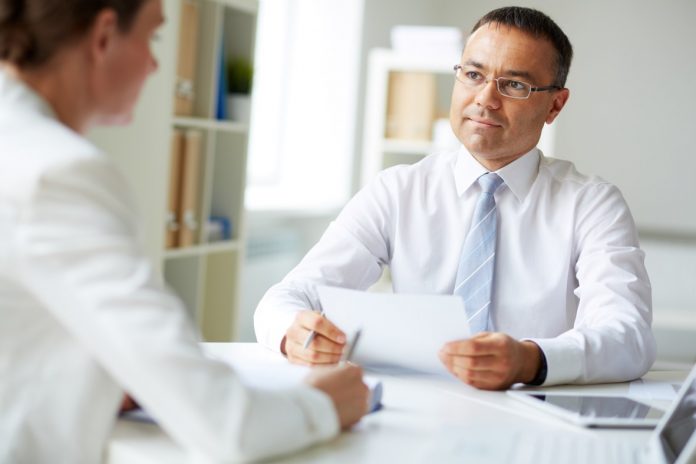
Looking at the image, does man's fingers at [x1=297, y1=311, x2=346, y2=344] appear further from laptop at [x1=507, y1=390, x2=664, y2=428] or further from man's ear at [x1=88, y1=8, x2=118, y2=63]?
man's ear at [x1=88, y1=8, x2=118, y2=63]

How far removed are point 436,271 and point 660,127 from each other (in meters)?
4.01

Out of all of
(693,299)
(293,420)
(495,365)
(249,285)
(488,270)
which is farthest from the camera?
(693,299)

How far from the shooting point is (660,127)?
19.3 ft

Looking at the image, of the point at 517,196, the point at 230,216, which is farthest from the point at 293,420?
the point at 230,216

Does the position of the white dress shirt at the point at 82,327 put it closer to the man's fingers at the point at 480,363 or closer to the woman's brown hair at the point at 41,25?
the woman's brown hair at the point at 41,25

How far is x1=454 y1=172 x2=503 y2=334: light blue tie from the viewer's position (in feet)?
7.11

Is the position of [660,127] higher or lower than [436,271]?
higher

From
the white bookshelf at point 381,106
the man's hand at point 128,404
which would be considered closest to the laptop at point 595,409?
the man's hand at point 128,404

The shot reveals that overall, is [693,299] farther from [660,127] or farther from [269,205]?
[269,205]

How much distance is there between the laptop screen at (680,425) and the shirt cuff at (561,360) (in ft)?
0.97

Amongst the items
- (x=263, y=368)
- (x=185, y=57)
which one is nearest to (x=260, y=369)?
(x=263, y=368)

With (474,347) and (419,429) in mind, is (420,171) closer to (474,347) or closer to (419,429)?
(474,347)

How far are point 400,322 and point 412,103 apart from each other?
12.6 ft

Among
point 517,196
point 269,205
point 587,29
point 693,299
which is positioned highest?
point 587,29
